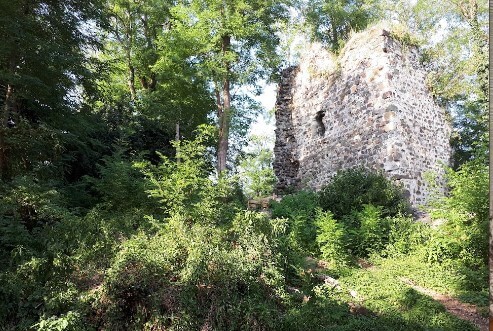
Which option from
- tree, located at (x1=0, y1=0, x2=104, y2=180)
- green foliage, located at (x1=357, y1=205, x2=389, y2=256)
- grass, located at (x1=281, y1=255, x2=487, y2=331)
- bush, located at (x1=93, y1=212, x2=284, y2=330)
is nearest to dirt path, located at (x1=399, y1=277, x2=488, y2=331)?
grass, located at (x1=281, y1=255, x2=487, y2=331)

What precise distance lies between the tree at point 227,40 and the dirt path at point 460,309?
8.84 meters

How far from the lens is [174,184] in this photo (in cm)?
700

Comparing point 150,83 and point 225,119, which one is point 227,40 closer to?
point 225,119

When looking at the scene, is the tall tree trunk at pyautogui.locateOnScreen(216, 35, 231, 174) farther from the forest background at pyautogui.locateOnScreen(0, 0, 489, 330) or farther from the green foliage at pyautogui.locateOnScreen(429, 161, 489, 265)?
the green foliage at pyautogui.locateOnScreen(429, 161, 489, 265)

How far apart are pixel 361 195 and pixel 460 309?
459 centimetres

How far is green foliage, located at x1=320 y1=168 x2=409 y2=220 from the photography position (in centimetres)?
958

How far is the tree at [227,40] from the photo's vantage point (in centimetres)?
1351

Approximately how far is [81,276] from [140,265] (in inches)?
32.6

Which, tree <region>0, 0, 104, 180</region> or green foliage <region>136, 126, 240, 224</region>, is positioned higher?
tree <region>0, 0, 104, 180</region>

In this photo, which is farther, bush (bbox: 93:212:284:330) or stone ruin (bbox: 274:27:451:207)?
stone ruin (bbox: 274:27:451:207)

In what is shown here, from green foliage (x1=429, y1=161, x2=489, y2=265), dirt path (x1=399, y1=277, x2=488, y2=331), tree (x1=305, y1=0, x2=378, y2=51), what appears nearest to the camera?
dirt path (x1=399, y1=277, x2=488, y2=331)

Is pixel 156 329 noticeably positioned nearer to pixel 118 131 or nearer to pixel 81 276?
pixel 81 276

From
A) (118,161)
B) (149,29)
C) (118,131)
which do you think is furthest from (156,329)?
(149,29)

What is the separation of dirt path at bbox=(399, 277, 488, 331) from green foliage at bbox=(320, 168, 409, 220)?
3.41 metres
